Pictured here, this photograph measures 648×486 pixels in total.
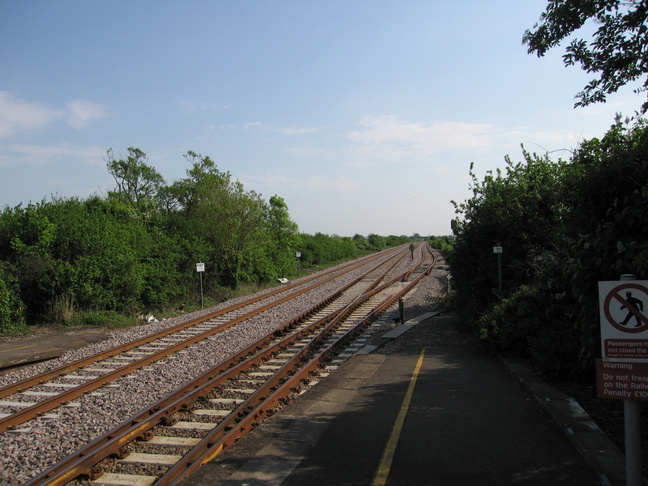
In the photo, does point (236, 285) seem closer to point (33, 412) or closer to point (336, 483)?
point (33, 412)

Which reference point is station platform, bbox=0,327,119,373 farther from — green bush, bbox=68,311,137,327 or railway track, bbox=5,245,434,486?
railway track, bbox=5,245,434,486

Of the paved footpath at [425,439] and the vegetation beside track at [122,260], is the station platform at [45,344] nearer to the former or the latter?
the vegetation beside track at [122,260]

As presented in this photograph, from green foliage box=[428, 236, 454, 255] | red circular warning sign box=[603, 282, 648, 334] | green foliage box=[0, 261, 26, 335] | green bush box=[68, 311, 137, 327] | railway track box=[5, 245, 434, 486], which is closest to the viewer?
red circular warning sign box=[603, 282, 648, 334]

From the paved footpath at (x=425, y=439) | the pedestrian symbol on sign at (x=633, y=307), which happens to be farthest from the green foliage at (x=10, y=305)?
the pedestrian symbol on sign at (x=633, y=307)

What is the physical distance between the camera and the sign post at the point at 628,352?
142 inches

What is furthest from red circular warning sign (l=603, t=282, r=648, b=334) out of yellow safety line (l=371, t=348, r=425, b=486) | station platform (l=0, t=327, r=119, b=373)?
station platform (l=0, t=327, r=119, b=373)

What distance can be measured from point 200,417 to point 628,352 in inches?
217

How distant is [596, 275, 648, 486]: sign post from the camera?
360 centimetres

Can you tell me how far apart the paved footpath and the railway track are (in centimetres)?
34

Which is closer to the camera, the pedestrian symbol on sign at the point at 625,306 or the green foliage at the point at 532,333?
the pedestrian symbol on sign at the point at 625,306

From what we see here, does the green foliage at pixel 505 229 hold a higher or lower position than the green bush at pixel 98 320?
higher

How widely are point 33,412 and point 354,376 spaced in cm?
538

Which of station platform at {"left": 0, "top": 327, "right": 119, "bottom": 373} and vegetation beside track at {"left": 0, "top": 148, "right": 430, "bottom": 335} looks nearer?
station platform at {"left": 0, "top": 327, "right": 119, "bottom": 373}

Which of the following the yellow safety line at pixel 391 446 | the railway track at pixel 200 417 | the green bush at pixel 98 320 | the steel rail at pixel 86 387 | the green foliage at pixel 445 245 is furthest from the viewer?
the green foliage at pixel 445 245
